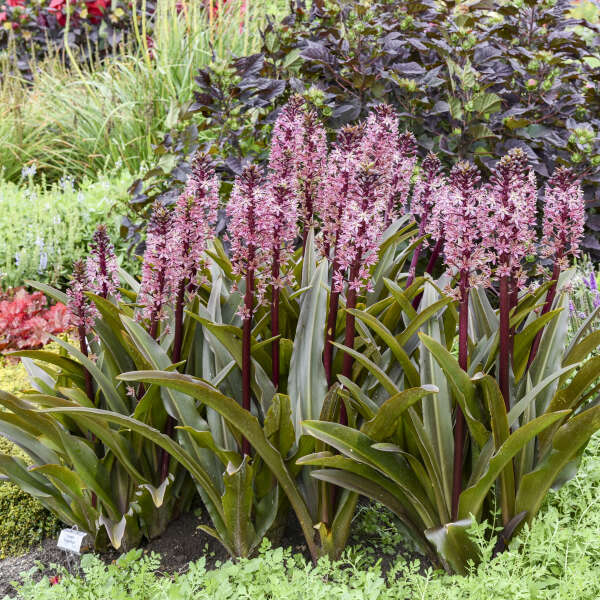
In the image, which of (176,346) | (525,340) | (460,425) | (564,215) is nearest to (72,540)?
(176,346)

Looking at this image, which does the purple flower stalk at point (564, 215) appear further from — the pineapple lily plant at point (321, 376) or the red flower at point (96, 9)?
the red flower at point (96, 9)

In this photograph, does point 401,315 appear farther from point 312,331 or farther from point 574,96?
point 574,96

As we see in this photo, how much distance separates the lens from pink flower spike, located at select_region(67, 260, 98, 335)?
2.36 metres

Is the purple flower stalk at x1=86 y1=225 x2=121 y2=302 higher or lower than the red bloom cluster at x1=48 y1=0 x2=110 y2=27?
lower

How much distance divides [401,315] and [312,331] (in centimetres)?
43

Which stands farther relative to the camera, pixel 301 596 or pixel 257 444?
pixel 257 444

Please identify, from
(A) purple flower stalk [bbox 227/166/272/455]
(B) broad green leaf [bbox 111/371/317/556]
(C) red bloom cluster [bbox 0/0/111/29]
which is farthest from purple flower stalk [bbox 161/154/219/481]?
(C) red bloom cluster [bbox 0/0/111/29]

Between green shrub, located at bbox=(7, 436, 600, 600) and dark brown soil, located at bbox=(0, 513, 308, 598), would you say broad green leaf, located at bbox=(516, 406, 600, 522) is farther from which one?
dark brown soil, located at bbox=(0, 513, 308, 598)

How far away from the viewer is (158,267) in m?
2.27

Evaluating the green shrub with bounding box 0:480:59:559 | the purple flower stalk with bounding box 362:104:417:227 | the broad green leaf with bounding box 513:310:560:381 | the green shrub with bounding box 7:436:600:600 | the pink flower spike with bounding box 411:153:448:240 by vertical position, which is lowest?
the green shrub with bounding box 0:480:59:559

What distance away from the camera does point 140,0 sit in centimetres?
1034

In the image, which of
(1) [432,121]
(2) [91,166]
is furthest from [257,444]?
(2) [91,166]

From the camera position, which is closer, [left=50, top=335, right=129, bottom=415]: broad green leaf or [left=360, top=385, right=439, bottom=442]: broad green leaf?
[left=360, top=385, right=439, bottom=442]: broad green leaf

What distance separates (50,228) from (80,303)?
10.1 feet
